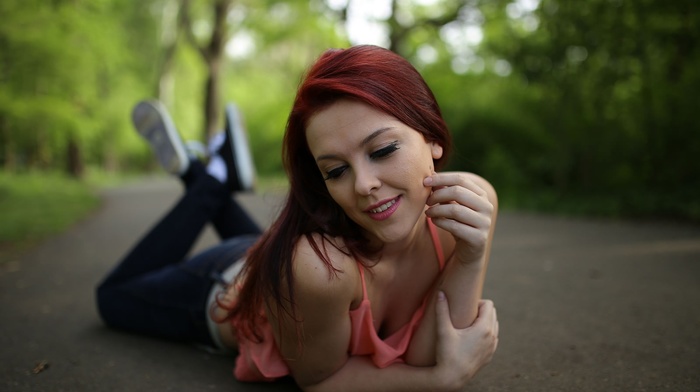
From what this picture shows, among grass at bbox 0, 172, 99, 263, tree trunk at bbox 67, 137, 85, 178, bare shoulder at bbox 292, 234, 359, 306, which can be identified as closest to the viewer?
bare shoulder at bbox 292, 234, 359, 306

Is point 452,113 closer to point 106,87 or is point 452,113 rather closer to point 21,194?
point 21,194

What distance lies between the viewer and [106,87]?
24.8m

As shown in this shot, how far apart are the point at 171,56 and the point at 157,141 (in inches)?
927

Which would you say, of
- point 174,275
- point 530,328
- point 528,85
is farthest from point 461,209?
point 528,85

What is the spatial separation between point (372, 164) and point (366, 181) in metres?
0.07

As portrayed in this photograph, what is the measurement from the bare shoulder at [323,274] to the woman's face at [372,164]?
15cm

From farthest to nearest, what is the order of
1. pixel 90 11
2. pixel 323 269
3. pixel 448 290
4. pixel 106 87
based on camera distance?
pixel 106 87 < pixel 90 11 < pixel 448 290 < pixel 323 269

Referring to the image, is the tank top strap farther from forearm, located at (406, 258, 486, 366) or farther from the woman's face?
the woman's face

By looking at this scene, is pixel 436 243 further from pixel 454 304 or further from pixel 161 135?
pixel 161 135

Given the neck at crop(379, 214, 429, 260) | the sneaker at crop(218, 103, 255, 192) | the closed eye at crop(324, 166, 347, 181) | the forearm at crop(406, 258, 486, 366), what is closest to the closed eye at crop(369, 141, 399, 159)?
the closed eye at crop(324, 166, 347, 181)

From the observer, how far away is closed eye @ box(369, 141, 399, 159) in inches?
65.9

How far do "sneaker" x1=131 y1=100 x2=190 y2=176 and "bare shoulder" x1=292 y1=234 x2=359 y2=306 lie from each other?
5.88 feet

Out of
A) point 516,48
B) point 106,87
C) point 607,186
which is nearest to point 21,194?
point 516,48

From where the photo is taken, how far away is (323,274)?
1.64 m
